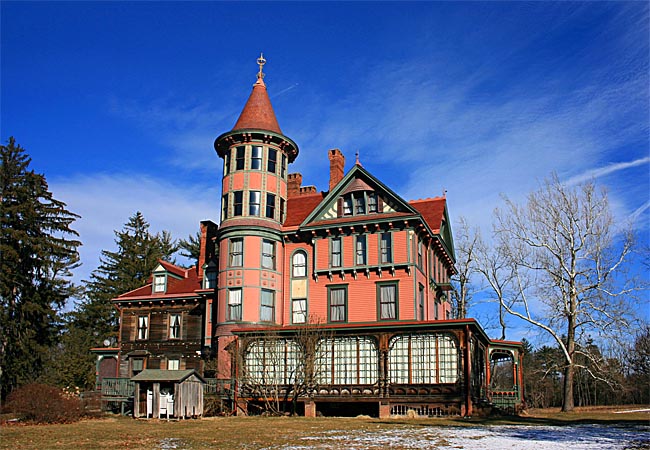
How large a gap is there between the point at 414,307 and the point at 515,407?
7272mm

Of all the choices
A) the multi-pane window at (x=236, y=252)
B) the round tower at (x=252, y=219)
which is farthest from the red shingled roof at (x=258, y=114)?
the multi-pane window at (x=236, y=252)

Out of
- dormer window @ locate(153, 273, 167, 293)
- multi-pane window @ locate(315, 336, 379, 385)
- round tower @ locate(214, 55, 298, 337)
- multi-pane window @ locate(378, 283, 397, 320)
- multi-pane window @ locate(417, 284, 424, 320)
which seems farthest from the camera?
dormer window @ locate(153, 273, 167, 293)

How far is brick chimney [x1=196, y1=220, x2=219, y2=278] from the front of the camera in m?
40.6

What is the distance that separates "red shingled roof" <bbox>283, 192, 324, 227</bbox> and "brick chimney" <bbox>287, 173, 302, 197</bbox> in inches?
42.3

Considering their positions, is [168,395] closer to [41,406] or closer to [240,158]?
[41,406]

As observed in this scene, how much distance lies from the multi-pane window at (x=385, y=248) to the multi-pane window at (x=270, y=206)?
264 inches

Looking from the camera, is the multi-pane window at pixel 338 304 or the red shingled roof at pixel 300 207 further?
the red shingled roof at pixel 300 207

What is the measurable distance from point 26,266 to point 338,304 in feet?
73.1

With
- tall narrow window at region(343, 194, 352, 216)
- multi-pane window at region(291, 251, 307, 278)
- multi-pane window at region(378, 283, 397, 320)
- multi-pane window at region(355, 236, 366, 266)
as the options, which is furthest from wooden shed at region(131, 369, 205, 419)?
tall narrow window at region(343, 194, 352, 216)

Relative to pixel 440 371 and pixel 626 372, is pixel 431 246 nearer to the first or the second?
pixel 440 371

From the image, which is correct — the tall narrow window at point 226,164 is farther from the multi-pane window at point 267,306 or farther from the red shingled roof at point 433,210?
the red shingled roof at point 433,210

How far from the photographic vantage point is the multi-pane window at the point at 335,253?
35341mm

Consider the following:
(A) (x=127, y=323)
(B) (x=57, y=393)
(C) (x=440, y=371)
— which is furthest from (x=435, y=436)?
(A) (x=127, y=323)

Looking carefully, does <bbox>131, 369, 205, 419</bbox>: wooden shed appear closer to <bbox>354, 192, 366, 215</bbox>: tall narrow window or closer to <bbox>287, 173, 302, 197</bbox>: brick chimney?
<bbox>354, 192, 366, 215</bbox>: tall narrow window
